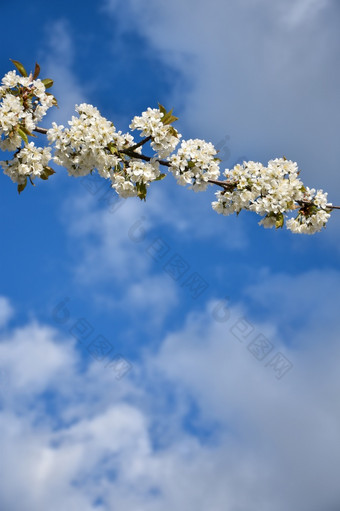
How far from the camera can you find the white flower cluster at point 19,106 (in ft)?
15.7

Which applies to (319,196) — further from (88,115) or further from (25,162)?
(25,162)

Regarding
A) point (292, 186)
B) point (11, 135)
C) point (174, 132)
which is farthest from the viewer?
point (292, 186)

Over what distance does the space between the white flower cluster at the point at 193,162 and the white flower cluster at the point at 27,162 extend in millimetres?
1355

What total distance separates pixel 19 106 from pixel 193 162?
188 cm

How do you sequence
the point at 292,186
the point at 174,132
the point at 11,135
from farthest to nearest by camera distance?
the point at 292,186, the point at 174,132, the point at 11,135

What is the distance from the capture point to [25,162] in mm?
5129

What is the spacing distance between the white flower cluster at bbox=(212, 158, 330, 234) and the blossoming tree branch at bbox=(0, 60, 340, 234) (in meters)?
0.01

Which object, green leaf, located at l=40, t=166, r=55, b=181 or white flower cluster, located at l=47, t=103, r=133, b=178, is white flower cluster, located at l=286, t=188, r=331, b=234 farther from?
green leaf, located at l=40, t=166, r=55, b=181

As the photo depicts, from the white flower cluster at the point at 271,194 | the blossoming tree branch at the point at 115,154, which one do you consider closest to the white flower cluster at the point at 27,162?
the blossoming tree branch at the point at 115,154

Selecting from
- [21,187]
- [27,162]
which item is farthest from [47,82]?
[21,187]

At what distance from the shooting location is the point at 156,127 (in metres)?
5.13

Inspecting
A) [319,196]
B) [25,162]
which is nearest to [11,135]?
[25,162]

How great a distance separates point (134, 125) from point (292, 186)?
1973 mm

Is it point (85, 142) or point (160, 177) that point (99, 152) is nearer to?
point (85, 142)
